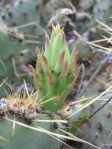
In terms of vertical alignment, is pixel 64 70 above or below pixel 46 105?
above

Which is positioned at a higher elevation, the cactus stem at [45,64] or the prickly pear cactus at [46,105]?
the cactus stem at [45,64]

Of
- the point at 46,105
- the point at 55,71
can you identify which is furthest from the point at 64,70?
the point at 46,105

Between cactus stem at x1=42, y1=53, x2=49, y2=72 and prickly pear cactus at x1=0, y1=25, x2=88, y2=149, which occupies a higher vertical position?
cactus stem at x1=42, y1=53, x2=49, y2=72

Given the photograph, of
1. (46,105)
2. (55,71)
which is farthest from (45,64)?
(46,105)

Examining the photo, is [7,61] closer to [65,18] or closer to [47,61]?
[65,18]

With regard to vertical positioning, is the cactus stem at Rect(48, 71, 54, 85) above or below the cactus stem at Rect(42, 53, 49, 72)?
below

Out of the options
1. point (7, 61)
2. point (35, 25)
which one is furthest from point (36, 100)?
point (35, 25)

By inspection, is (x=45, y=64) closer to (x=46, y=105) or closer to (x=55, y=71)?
(x=55, y=71)

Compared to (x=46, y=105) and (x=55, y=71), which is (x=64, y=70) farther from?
(x=46, y=105)

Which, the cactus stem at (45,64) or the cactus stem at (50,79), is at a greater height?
the cactus stem at (45,64)
